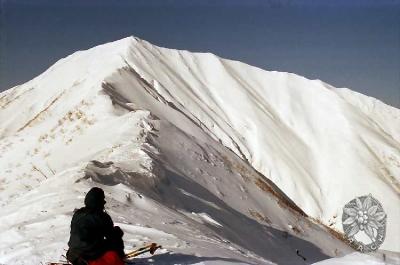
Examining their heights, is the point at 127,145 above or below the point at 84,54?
below

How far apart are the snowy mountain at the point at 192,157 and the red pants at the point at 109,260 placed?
1.55 m

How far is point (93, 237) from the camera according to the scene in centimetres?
827

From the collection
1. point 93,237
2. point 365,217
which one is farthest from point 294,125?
point 93,237

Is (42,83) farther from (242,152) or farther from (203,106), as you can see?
(242,152)

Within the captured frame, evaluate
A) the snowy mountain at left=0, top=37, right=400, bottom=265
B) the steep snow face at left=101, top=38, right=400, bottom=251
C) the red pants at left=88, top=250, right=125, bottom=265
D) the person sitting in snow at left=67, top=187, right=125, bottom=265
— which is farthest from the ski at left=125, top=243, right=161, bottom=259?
the steep snow face at left=101, top=38, right=400, bottom=251

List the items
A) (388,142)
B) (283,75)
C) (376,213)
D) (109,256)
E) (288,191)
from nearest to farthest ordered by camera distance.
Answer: (109,256), (376,213), (288,191), (388,142), (283,75)

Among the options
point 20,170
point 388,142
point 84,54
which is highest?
point 84,54

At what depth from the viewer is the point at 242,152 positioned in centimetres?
5459

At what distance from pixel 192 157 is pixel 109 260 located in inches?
674

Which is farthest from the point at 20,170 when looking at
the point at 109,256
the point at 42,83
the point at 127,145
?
the point at 42,83

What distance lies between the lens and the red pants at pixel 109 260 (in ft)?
26.6

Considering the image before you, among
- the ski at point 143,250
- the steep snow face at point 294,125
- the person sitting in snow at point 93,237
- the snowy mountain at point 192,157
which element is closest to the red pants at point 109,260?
the person sitting in snow at point 93,237

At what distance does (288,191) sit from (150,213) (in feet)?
129

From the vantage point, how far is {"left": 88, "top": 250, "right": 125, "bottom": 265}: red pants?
8102 mm
